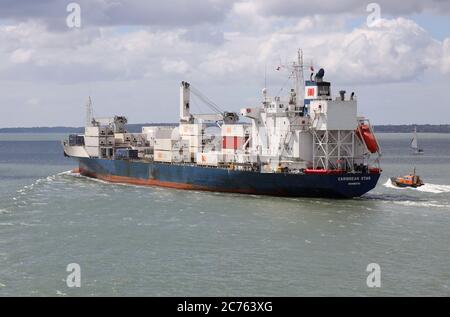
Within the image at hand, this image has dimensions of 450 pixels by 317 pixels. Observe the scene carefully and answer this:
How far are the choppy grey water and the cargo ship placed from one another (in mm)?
1670

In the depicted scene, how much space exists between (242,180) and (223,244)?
18.7 m

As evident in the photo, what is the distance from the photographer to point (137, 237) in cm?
3491

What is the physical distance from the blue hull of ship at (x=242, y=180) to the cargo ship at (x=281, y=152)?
7 cm

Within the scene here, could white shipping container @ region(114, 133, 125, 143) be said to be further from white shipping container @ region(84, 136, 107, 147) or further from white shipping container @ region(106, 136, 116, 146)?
white shipping container @ region(84, 136, 107, 147)

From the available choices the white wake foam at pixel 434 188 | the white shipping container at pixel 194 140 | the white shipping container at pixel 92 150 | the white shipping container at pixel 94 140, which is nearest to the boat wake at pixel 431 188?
the white wake foam at pixel 434 188

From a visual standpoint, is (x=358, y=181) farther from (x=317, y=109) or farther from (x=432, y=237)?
(x=432, y=237)

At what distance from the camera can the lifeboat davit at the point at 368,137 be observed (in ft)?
159

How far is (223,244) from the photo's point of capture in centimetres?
3322

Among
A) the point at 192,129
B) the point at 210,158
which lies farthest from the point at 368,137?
the point at 192,129

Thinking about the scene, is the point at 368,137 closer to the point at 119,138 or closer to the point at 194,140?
the point at 194,140

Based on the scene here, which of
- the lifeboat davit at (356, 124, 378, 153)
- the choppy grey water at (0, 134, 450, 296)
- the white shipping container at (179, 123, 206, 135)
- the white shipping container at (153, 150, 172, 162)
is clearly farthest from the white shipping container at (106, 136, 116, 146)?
the lifeboat davit at (356, 124, 378, 153)

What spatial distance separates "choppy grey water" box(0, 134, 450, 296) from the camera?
25969 mm

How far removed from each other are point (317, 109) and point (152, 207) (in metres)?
14.1
